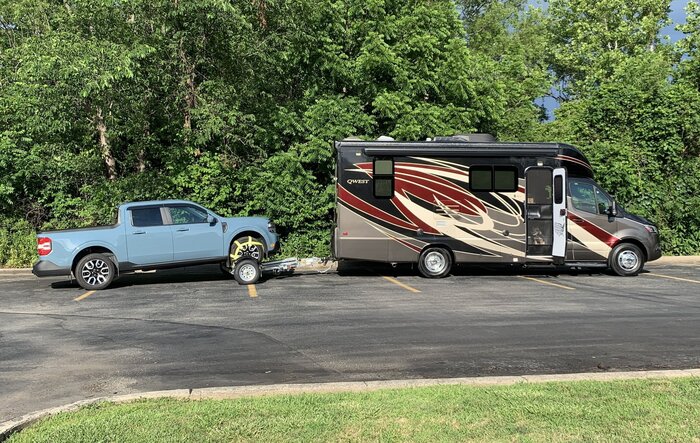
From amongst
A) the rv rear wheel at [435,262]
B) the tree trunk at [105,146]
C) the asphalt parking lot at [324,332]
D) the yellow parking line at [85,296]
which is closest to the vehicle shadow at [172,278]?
the asphalt parking lot at [324,332]

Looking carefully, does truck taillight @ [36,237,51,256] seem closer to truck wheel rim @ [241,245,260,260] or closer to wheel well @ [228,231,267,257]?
wheel well @ [228,231,267,257]

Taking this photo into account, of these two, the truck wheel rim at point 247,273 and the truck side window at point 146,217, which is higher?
the truck side window at point 146,217

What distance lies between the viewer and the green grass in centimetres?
408

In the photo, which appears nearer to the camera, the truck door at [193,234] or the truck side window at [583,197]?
the truck door at [193,234]

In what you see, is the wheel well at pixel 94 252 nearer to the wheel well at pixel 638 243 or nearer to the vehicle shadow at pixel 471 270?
the vehicle shadow at pixel 471 270

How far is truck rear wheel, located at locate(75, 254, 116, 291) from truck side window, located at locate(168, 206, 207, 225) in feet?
5.28

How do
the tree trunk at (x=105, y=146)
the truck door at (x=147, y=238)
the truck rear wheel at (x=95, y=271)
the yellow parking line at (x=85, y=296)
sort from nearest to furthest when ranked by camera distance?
1. the yellow parking line at (x=85, y=296)
2. the truck rear wheel at (x=95, y=271)
3. the truck door at (x=147, y=238)
4. the tree trunk at (x=105, y=146)

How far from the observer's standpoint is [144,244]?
41.0ft

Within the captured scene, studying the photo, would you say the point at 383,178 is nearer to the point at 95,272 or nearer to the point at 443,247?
the point at 443,247

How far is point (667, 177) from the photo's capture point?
61.9 ft

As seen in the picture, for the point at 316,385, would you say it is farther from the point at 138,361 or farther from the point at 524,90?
the point at 524,90

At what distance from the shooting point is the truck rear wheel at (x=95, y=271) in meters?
12.4

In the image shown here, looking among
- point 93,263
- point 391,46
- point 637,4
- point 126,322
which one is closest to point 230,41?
point 391,46

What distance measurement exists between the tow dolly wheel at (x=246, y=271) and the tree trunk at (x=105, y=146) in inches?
276
